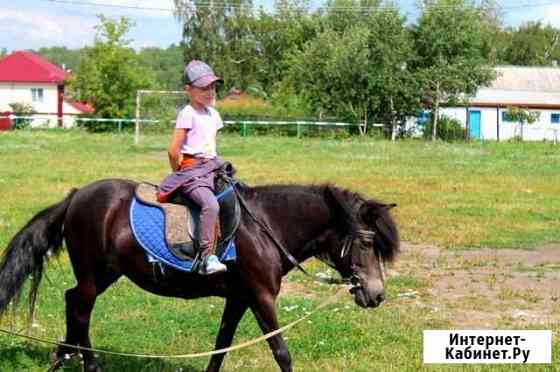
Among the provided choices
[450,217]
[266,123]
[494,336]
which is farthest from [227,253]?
[266,123]

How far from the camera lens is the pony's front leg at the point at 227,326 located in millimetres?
6180

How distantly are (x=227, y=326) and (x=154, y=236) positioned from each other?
36.8 inches

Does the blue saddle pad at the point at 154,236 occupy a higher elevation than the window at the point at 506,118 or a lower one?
lower

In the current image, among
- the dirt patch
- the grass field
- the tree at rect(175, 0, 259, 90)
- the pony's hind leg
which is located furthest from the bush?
the pony's hind leg

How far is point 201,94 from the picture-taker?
565 centimetres

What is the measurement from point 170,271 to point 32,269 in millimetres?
1302

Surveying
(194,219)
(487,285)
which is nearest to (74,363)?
(194,219)

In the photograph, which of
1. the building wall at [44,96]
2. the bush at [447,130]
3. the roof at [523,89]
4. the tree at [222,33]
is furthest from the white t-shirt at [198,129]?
the building wall at [44,96]

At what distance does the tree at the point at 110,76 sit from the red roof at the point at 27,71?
73.7 ft

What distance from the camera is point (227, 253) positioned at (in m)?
5.77

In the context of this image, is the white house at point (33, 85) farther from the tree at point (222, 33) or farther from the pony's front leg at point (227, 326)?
the pony's front leg at point (227, 326)

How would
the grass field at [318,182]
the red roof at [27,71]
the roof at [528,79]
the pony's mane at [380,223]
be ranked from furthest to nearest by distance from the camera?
the red roof at [27,71], the roof at [528,79], the grass field at [318,182], the pony's mane at [380,223]

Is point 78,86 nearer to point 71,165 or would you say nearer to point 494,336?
point 71,165

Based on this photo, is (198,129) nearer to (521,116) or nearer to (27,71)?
(521,116)
